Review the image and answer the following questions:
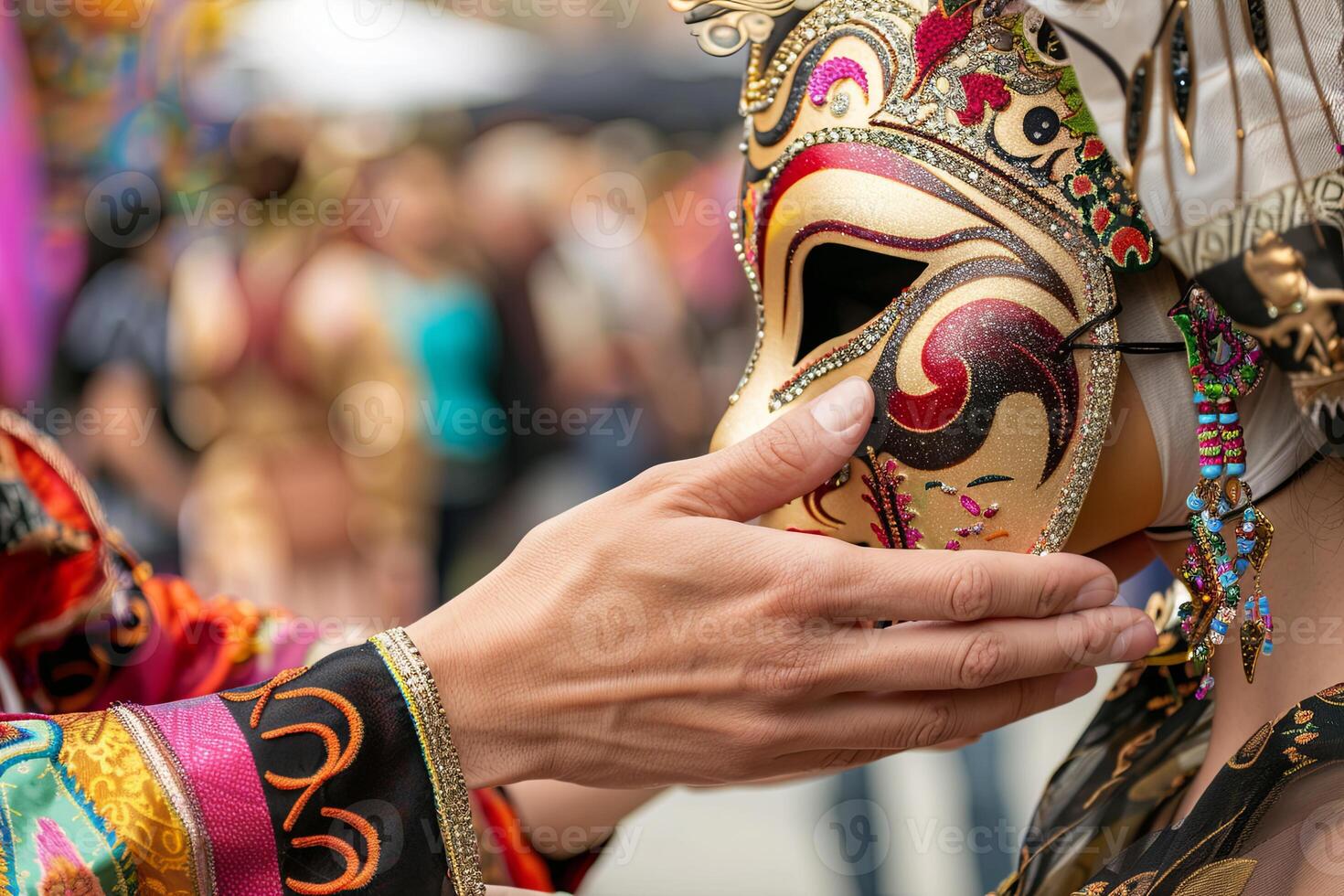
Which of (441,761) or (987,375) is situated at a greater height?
(987,375)

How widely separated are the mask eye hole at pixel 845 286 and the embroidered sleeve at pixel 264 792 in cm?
48

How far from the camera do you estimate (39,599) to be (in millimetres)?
Result: 1584

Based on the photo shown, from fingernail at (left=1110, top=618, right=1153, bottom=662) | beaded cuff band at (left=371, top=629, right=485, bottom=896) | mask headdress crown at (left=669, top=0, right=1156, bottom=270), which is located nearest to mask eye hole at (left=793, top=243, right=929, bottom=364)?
mask headdress crown at (left=669, top=0, right=1156, bottom=270)

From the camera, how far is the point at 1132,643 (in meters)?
0.97

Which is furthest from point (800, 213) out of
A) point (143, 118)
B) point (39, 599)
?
point (143, 118)

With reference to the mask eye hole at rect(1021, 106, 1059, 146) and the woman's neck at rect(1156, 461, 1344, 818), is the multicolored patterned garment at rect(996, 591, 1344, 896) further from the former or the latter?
the mask eye hole at rect(1021, 106, 1059, 146)

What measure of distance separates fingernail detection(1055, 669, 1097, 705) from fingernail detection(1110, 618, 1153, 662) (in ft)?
0.23

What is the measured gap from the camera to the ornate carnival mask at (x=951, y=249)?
1.01 metres

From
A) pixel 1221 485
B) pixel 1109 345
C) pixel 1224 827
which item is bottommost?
pixel 1224 827

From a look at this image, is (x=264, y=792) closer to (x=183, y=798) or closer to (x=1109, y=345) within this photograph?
(x=183, y=798)

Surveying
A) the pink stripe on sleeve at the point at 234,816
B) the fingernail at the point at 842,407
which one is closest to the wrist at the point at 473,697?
the pink stripe on sleeve at the point at 234,816

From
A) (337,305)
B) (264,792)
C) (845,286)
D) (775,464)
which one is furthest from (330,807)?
(337,305)

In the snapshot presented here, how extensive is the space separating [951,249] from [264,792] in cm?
73

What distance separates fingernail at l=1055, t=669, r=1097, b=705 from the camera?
3.43 ft
